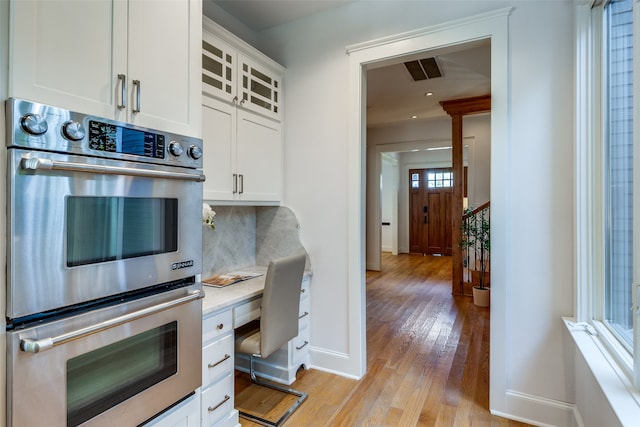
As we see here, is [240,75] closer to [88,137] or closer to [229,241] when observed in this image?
[229,241]

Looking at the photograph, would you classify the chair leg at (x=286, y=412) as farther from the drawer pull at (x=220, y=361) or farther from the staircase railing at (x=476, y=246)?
the staircase railing at (x=476, y=246)

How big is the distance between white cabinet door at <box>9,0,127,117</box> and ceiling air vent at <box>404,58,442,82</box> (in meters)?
3.04

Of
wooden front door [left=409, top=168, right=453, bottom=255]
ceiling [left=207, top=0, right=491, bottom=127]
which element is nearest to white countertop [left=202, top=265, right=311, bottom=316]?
ceiling [left=207, top=0, right=491, bottom=127]

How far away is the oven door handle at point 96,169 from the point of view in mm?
1007

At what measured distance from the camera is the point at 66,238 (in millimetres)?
1104

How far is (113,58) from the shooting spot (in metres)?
1.27

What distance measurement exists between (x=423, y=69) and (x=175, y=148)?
10.7 ft

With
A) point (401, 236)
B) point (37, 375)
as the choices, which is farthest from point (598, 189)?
point (401, 236)

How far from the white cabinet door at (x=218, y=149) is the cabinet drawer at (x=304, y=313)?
39.2 inches

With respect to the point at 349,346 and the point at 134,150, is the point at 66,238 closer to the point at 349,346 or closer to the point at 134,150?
the point at 134,150

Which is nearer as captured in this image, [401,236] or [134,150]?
[134,150]

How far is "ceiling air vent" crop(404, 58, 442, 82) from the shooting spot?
3.65 meters

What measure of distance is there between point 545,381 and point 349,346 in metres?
1.24

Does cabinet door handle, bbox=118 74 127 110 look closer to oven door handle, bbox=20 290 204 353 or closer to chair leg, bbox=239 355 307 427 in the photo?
oven door handle, bbox=20 290 204 353
